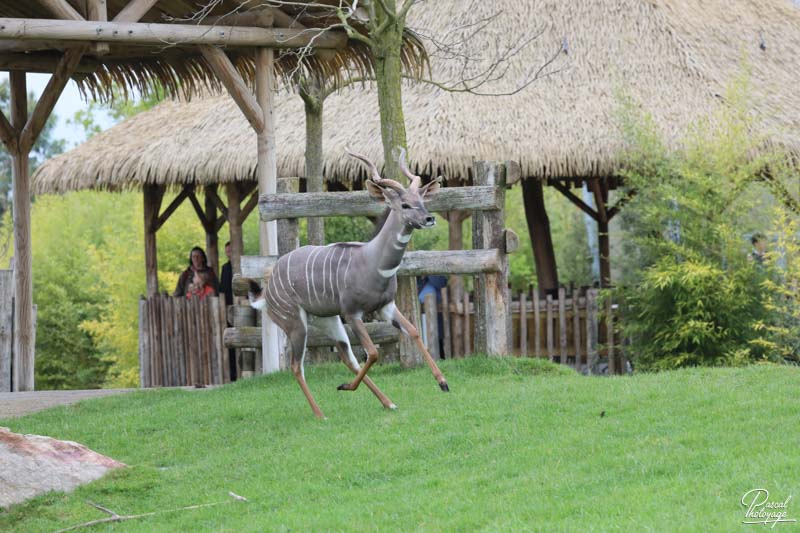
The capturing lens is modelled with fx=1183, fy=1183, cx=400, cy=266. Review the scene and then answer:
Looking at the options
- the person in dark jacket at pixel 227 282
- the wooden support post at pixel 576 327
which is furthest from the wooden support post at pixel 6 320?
the wooden support post at pixel 576 327

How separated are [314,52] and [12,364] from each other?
4.50 meters

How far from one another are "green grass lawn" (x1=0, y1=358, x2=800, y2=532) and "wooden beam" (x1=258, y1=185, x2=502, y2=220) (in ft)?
4.42

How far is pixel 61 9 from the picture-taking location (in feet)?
33.3

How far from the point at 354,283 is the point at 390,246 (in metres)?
0.36

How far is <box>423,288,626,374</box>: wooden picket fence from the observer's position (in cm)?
1364

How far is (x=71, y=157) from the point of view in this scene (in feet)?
56.0

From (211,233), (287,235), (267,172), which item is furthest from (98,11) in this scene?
(211,233)

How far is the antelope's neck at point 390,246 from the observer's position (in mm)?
7945

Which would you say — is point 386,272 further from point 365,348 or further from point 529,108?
point 529,108

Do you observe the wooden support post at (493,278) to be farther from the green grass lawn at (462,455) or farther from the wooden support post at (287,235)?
the wooden support post at (287,235)

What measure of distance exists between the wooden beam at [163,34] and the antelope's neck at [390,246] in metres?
2.81

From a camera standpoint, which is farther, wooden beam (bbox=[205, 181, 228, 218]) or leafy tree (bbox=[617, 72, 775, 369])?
wooden beam (bbox=[205, 181, 228, 218])

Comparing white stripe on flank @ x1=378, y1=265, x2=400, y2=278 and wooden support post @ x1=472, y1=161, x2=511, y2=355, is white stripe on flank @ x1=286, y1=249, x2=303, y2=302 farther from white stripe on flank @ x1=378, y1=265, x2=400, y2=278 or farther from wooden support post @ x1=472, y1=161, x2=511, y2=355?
wooden support post @ x1=472, y1=161, x2=511, y2=355

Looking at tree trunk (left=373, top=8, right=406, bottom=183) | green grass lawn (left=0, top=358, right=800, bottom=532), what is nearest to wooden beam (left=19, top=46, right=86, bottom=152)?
tree trunk (left=373, top=8, right=406, bottom=183)
